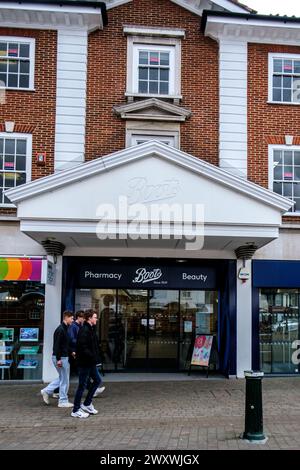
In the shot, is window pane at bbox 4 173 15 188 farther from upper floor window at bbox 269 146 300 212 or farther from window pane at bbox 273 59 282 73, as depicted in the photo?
window pane at bbox 273 59 282 73

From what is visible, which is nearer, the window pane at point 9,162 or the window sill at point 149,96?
the window pane at point 9,162

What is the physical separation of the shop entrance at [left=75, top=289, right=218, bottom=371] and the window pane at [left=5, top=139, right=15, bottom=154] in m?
4.14

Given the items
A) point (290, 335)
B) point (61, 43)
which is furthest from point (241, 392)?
point (61, 43)

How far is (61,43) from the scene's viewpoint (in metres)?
13.8

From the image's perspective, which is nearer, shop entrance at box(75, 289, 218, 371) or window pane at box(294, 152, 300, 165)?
window pane at box(294, 152, 300, 165)

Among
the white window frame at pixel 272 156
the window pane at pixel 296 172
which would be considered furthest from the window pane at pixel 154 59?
the window pane at pixel 296 172

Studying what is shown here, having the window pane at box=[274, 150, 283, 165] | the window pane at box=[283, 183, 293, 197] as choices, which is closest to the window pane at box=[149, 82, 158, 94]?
the window pane at box=[274, 150, 283, 165]

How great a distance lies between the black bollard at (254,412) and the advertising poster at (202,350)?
5741 millimetres

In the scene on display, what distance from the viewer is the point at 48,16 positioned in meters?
13.6

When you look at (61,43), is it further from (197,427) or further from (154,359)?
(197,427)

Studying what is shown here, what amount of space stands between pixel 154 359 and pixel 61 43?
8663mm

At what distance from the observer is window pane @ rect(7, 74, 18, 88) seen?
13.7 metres

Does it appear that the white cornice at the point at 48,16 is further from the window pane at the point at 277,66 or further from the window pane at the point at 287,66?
the window pane at the point at 287,66

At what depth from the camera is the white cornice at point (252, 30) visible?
45.3ft
